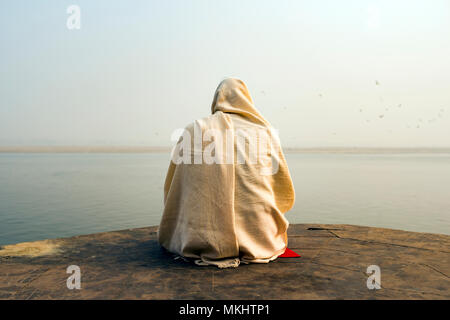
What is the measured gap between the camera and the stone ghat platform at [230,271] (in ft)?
9.48

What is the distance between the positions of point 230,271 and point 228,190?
0.75m

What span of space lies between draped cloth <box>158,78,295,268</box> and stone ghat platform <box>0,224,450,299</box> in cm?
20

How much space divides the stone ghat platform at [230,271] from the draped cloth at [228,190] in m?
0.20

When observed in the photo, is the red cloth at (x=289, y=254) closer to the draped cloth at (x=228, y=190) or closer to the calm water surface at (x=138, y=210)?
the draped cloth at (x=228, y=190)

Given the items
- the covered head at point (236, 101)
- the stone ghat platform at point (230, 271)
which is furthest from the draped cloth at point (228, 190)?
the stone ghat platform at point (230, 271)

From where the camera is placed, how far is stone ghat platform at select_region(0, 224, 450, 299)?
114 inches

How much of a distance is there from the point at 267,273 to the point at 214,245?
1.83 feet

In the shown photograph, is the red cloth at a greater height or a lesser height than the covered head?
lesser

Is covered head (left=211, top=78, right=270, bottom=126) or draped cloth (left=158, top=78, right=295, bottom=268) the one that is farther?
covered head (left=211, top=78, right=270, bottom=126)

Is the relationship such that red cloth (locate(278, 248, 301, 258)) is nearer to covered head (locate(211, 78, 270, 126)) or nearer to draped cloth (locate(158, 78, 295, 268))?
draped cloth (locate(158, 78, 295, 268))

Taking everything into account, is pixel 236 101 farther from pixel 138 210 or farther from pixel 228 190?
pixel 138 210

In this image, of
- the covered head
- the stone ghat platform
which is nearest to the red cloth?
the stone ghat platform
